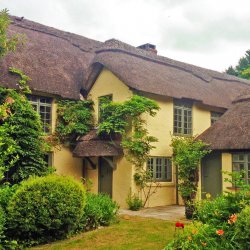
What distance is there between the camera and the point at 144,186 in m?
16.1

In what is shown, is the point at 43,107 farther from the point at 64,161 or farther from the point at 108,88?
the point at 108,88

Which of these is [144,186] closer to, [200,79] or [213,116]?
[213,116]

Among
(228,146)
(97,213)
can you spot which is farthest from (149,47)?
(97,213)

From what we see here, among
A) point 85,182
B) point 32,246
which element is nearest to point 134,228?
point 32,246

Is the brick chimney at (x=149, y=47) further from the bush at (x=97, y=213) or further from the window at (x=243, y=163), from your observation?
the bush at (x=97, y=213)

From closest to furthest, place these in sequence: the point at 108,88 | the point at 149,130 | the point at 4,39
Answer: the point at 4,39 < the point at 149,130 < the point at 108,88

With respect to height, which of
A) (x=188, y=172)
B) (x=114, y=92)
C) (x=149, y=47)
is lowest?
(x=188, y=172)

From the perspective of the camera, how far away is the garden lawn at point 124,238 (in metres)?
9.11

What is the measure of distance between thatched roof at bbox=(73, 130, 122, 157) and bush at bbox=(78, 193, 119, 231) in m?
4.10

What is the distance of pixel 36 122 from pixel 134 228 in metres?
6.46

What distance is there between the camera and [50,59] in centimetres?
1872

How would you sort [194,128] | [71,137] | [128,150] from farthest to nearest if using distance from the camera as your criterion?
1. [194,128]
2. [71,137]
3. [128,150]

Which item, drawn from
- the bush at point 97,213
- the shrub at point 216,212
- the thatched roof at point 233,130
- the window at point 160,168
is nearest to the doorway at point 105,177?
the window at point 160,168

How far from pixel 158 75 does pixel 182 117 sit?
234 cm
